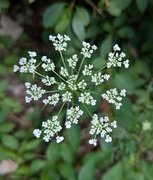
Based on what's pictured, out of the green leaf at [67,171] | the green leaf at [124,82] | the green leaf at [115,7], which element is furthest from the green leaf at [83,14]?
the green leaf at [67,171]

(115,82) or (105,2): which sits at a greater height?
(105,2)

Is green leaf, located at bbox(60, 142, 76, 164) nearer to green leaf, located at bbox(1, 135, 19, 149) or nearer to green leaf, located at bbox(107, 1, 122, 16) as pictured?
green leaf, located at bbox(1, 135, 19, 149)

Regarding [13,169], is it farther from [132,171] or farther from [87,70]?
[87,70]

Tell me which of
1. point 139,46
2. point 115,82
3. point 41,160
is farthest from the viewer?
point 139,46

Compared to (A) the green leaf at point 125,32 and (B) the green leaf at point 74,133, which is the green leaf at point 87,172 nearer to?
(B) the green leaf at point 74,133

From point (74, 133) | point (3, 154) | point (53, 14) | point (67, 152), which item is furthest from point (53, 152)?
point (53, 14)

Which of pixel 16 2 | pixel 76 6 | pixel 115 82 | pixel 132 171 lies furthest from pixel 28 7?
pixel 132 171

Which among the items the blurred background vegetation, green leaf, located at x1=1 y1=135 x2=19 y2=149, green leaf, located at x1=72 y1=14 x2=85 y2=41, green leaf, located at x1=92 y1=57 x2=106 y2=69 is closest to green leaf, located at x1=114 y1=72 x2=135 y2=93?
the blurred background vegetation
